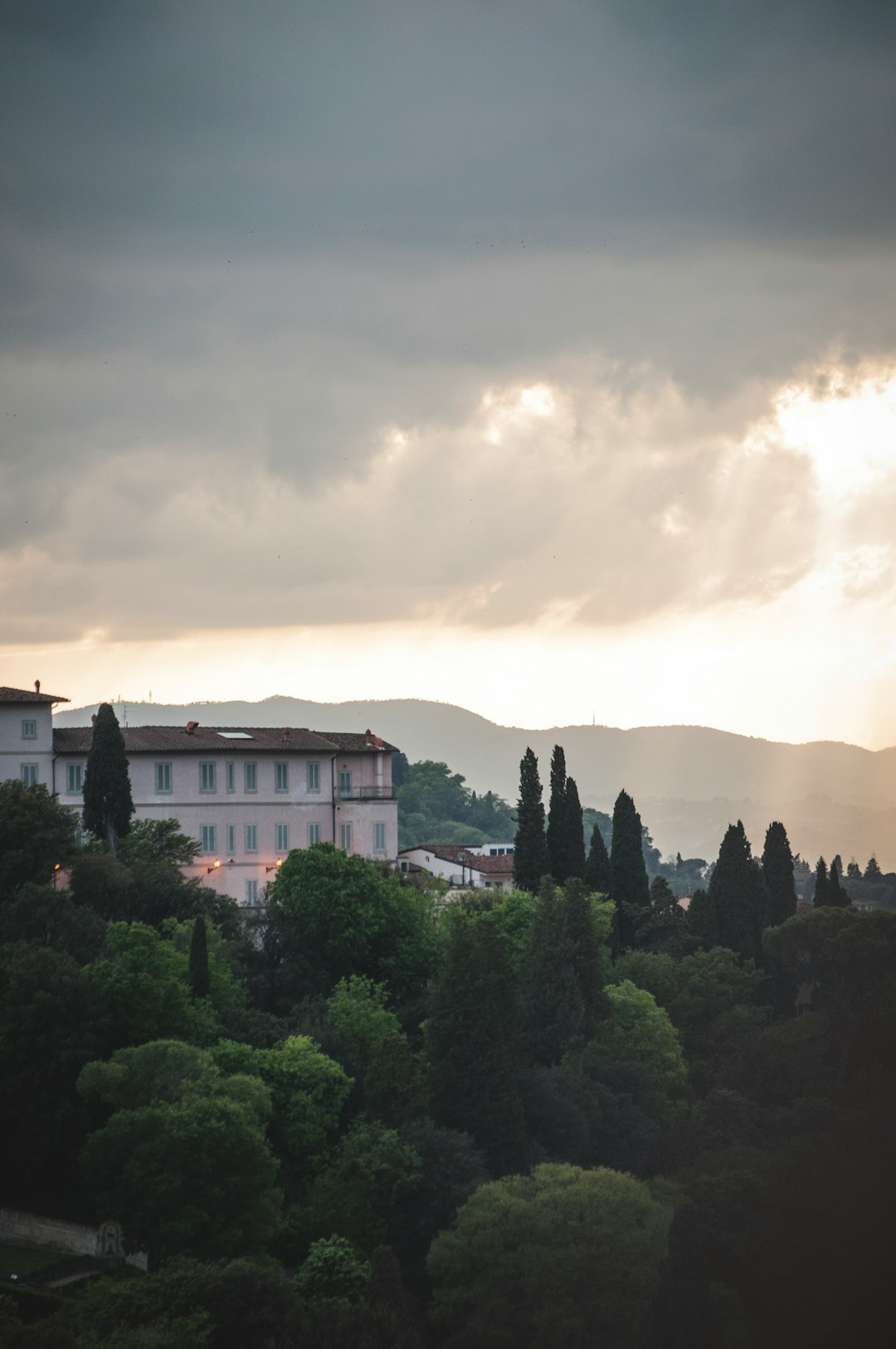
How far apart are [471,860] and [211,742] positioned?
26.0 metres

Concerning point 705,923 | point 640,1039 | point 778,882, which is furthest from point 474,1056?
point 778,882

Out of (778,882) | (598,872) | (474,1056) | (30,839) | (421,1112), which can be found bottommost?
(421,1112)

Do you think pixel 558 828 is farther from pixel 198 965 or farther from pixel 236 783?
pixel 198 965

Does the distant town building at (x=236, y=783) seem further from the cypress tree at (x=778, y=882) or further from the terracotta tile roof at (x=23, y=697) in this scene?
the cypress tree at (x=778, y=882)

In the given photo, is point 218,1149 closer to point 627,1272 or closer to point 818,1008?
point 627,1272

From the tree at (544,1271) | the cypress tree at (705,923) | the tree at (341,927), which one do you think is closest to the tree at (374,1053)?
the tree at (341,927)

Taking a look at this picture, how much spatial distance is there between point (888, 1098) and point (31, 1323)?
1759 inches

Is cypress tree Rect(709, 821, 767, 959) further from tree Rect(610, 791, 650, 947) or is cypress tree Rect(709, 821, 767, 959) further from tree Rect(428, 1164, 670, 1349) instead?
tree Rect(428, 1164, 670, 1349)

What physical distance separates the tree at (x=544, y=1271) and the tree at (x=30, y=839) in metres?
18.4

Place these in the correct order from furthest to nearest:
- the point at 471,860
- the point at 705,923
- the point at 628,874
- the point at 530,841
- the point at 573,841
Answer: the point at 471,860 < the point at 628,874 < the point at 705,923 < the point at 573,841 < the point at 530,841

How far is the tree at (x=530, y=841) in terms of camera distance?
77.0m

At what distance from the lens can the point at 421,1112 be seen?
175ft

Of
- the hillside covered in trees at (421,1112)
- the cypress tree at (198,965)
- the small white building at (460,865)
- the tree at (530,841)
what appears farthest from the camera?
the small white building at (460,865)

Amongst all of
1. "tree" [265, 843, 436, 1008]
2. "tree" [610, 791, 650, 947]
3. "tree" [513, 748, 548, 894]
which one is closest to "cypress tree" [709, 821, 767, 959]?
"tree" [610, 791, 650, 947]
